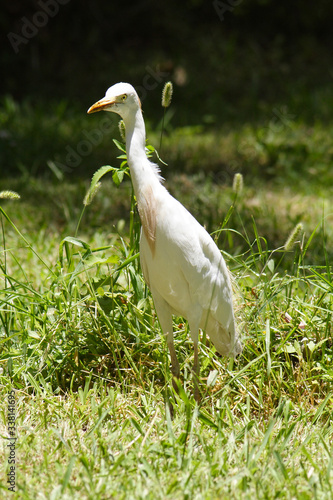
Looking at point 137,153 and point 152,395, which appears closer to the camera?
point 137,153

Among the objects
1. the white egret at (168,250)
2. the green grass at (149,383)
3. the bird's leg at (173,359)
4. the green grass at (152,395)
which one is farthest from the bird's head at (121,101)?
the bird's leg at (173,359)

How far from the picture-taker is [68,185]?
4.46m

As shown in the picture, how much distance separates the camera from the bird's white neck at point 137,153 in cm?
196

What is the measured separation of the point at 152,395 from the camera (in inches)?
87.0

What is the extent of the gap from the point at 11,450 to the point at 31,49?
5.69 meters

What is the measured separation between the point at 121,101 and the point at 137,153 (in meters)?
0.18

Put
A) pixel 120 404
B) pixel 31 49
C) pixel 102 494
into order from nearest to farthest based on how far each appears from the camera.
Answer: pixel 102 494, pixel 120 404, pixel 31 49

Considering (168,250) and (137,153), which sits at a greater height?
Result: (137,153)

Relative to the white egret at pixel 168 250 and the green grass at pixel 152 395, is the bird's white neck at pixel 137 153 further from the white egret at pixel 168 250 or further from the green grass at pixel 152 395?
the green grass at pixel 152 395

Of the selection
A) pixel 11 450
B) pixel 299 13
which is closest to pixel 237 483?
pixel 11 450

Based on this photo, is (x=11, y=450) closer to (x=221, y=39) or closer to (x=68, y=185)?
(x=68, y=185)

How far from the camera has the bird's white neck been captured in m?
1.96

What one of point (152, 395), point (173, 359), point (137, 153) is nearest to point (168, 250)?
point (137, 153)

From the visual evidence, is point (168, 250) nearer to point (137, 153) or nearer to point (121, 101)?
point (137, 153)
